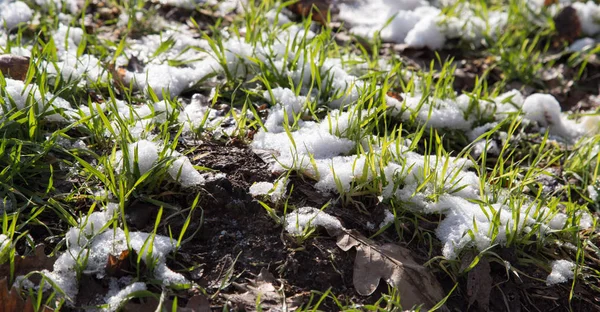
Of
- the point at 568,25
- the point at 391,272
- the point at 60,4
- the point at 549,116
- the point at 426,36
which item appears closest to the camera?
the point at 391,272

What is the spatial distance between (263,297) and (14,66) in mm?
1509

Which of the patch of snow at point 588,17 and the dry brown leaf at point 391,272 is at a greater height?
the patch of snow at point 588,17

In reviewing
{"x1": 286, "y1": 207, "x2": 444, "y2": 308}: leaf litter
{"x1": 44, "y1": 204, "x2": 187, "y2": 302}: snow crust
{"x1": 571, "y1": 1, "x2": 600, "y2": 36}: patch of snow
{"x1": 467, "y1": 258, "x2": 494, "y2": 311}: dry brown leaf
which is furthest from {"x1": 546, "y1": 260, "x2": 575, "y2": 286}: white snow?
{"x1": 571, "y1": 1, "x2": 600, "y2": 36}: patch of snow

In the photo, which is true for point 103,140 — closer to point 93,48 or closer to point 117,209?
point 117,209

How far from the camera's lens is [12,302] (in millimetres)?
1649

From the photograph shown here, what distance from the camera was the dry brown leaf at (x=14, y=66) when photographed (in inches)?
98.1

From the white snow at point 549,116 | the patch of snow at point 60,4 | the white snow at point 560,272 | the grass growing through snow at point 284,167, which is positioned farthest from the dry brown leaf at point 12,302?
the white snow at point 549,116

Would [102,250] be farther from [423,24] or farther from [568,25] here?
[568,25]

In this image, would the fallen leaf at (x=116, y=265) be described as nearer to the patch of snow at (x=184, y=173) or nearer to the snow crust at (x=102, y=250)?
the snow crust at (x=102, y=250)

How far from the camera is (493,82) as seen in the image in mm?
3447

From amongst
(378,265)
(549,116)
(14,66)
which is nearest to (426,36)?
(549,116)

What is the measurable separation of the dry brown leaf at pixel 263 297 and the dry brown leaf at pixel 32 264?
539mm

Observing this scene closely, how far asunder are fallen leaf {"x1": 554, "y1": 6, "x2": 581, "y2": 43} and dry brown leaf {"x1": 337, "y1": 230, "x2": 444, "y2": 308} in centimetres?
240

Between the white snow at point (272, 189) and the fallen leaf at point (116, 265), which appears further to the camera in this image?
the white snow at point (272, 189)
